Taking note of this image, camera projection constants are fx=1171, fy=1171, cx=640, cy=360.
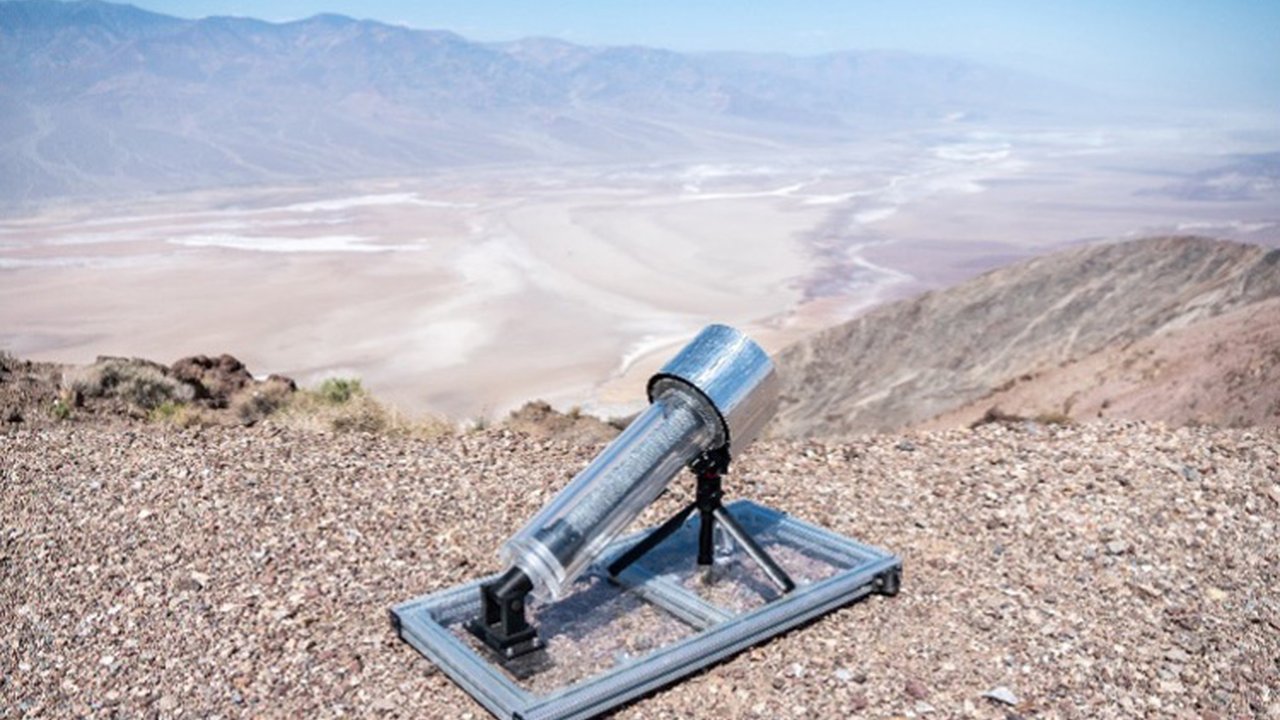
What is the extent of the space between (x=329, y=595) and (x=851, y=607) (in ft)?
8.04

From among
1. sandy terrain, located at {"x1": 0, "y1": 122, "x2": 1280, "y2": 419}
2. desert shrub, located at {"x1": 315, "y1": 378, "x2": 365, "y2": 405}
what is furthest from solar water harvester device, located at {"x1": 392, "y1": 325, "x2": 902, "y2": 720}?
sandy terrain, located at {"x1": 0, "y1": 122, "x2": 1280, "y2": 419}

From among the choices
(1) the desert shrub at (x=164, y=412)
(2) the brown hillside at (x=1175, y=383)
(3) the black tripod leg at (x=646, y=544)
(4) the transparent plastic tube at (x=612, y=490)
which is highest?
(4) the transparent plastic tube at (x=612, y=490)

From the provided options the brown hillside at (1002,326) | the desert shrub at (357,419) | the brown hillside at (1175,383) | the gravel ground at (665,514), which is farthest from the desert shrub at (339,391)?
the brown hillside at (1002,326)

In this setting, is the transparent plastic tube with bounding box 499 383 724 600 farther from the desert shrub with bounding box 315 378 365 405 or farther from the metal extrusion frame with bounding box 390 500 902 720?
the desert shrub with bounding box 315 378 365 405

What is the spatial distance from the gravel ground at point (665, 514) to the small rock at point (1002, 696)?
0.10 feet

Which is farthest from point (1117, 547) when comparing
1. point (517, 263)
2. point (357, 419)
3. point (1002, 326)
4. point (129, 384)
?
point (517, 263)

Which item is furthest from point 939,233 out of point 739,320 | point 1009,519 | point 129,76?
point 129,76

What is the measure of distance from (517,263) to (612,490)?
54262mm

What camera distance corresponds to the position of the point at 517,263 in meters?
58.4

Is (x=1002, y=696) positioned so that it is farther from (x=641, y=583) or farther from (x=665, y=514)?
(x=665, y=514)

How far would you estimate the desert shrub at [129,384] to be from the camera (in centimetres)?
1027

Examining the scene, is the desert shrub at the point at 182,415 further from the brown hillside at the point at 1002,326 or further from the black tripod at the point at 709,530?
the brown hillside at the point at 1002,326

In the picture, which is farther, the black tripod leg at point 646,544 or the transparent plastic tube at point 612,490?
the black tripod leg at point 646,544

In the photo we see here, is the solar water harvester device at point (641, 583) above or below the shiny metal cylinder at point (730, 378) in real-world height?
below
